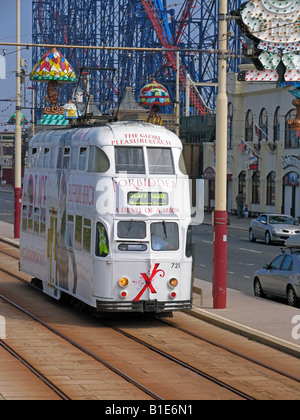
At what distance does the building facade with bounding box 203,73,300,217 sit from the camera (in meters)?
67.3

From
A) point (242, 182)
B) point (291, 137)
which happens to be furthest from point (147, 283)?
point (242, 182)

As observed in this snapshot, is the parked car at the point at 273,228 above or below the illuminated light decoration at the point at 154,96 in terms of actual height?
below

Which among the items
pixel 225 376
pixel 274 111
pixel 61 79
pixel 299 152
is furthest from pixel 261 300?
pixel 274 111

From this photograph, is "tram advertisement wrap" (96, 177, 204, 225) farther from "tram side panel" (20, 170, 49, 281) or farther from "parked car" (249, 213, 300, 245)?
"parked car" (249, 213, 300, 245)

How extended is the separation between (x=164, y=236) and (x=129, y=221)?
868 mm

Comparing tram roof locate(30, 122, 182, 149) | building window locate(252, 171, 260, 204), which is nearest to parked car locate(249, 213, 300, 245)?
building window locate(252, 171, 260, 204)

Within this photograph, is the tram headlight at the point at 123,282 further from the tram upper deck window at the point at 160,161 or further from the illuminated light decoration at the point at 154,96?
the illuminated light decoration at the point at 154,96

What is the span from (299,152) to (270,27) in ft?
134

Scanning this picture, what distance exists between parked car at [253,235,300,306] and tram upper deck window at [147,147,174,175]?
5675 mm

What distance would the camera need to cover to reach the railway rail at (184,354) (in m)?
15.7

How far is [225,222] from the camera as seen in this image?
80.4 ft

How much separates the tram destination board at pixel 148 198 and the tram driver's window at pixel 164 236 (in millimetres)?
459

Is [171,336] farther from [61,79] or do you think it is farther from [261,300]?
[61,79]

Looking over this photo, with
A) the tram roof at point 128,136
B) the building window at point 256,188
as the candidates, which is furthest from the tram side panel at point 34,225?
the building window at point 256,188
